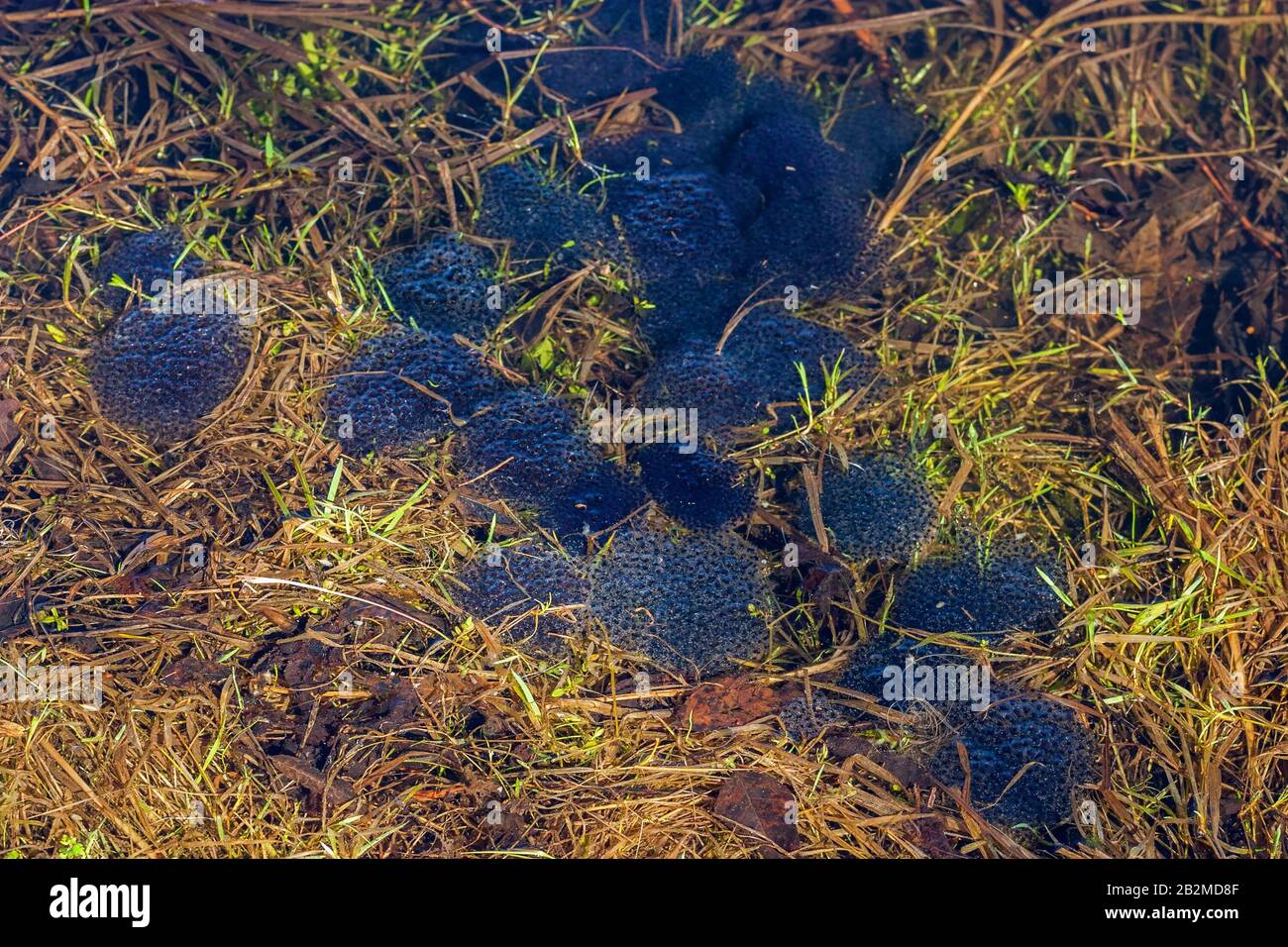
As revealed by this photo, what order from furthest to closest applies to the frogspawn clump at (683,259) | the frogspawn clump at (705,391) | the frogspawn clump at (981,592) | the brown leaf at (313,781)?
the frogspawn clump at (683,259), the frogspawn clump at (705,391), the frogspawn clump at (981,592), the brown leaf at (313,781)

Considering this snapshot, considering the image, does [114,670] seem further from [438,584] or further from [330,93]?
[330,93]

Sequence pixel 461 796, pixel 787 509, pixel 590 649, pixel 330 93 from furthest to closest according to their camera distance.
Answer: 1. pixel 330 93
2. pixel 787 509
3. pixel 590 649
4. pixel 461 796

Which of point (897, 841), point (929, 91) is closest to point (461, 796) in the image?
point (897, 841)

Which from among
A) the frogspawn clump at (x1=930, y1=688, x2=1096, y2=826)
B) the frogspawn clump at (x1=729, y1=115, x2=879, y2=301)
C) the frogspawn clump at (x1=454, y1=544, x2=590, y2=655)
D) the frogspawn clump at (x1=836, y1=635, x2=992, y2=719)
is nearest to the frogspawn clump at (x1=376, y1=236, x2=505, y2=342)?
the frogspawn clump at (x1=454, y1=544, x2=590, y2=655)

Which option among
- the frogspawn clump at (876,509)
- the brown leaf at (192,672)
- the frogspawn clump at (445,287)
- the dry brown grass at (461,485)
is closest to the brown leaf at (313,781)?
the dry brown grass at (461,485)

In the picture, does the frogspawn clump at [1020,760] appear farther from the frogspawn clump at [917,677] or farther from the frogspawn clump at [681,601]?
the frogspawn clump at [681,601]

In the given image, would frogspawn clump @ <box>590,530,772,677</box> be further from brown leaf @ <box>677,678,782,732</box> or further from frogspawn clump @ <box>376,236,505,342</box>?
frogspawn clump @ <box>376,236,505,342</box>

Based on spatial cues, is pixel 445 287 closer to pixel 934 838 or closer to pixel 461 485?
pixel 461 485
